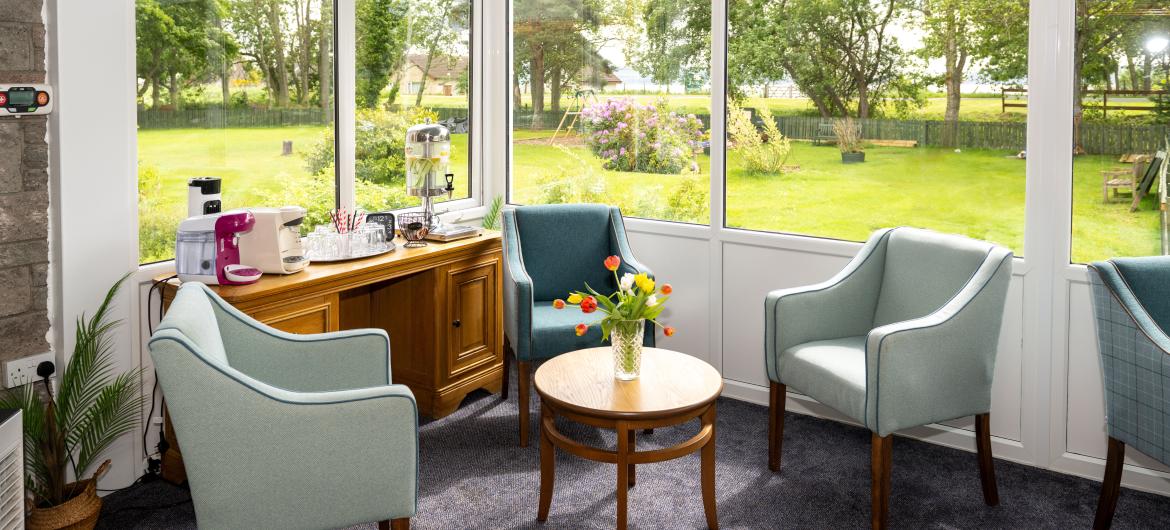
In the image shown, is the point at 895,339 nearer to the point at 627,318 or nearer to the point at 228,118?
the point at 627,318

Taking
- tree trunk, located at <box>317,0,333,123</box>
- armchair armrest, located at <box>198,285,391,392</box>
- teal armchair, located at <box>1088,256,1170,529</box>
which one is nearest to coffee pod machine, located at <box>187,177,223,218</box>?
armchair armrest, located at <box>198,285,391,392</box>

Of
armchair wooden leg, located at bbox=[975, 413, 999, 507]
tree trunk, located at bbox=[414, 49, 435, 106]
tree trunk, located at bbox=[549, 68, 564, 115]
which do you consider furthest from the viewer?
tree trunk, located at bbox=[549, 68, 564, 115]

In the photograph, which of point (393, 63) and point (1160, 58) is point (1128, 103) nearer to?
point (1160, 58)

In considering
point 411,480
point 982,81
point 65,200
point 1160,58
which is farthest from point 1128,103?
point 65,200

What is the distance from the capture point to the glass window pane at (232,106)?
323 cm

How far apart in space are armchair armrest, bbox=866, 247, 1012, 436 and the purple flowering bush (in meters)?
1.67

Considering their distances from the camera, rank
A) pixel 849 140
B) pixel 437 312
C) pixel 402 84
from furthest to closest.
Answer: pixel 402 84
pixel 849 140
pixel 437 312

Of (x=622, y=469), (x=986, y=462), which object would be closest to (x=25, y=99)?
(x=622, y=469)

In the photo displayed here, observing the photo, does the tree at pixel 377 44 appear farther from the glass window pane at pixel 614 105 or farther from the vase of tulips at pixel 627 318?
the vase of tulips at pixel 627 318

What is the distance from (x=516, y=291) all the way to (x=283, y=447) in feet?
5.33

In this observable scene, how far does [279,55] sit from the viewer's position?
3.72 meters

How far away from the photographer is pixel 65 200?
2.86 m

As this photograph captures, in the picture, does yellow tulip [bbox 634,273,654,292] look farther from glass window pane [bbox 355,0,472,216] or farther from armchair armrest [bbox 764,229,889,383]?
glass window pane [bbox 355,0,472,216]

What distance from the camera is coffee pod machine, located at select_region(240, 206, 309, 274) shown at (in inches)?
124
